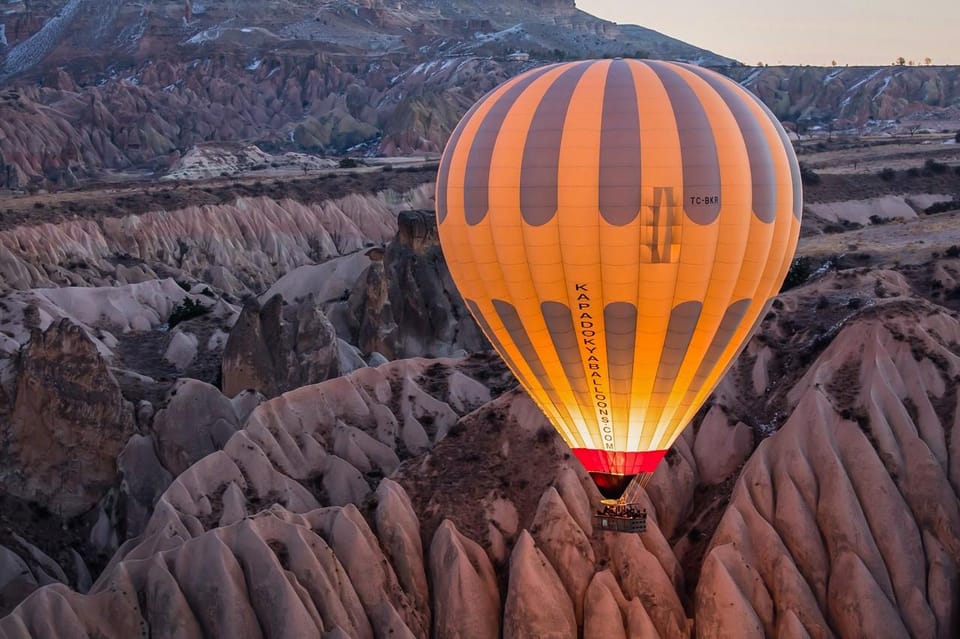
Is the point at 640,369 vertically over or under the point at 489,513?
over

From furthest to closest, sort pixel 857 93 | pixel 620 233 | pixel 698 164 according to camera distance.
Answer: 1. pixel 857 93
2. pixel 620 233
3. pixel 698 164

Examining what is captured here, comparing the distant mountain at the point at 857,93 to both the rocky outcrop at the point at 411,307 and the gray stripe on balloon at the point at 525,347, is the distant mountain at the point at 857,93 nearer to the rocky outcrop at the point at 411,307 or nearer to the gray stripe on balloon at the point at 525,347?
the rocky outcrop at the point at 411,307

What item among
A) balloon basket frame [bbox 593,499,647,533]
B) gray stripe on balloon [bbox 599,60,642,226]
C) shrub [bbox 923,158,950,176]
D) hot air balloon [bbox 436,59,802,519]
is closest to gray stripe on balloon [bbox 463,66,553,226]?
hot air balloon [bbox 436,59,802,519]

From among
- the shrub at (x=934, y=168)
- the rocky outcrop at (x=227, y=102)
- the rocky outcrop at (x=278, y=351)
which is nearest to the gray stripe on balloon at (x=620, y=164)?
the rocky outcrop at (x=278, y=351)

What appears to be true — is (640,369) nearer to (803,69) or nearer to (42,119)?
(42,119)

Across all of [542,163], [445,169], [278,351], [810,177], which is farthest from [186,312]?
[542,163]

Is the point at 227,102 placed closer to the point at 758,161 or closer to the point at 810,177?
the point at 810,177

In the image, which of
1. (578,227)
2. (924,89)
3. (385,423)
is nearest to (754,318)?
(578,227)

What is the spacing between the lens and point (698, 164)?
71.5 feet

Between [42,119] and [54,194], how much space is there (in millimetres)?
52869

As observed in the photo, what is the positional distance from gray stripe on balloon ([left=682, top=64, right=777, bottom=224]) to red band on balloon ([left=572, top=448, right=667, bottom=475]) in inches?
197

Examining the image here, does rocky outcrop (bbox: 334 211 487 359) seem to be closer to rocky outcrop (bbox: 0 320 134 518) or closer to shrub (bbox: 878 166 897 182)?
rocky outcrop (bbox: 0 320 134 518)

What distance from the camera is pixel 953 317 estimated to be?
2986cm

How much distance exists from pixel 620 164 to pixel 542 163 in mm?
1344
